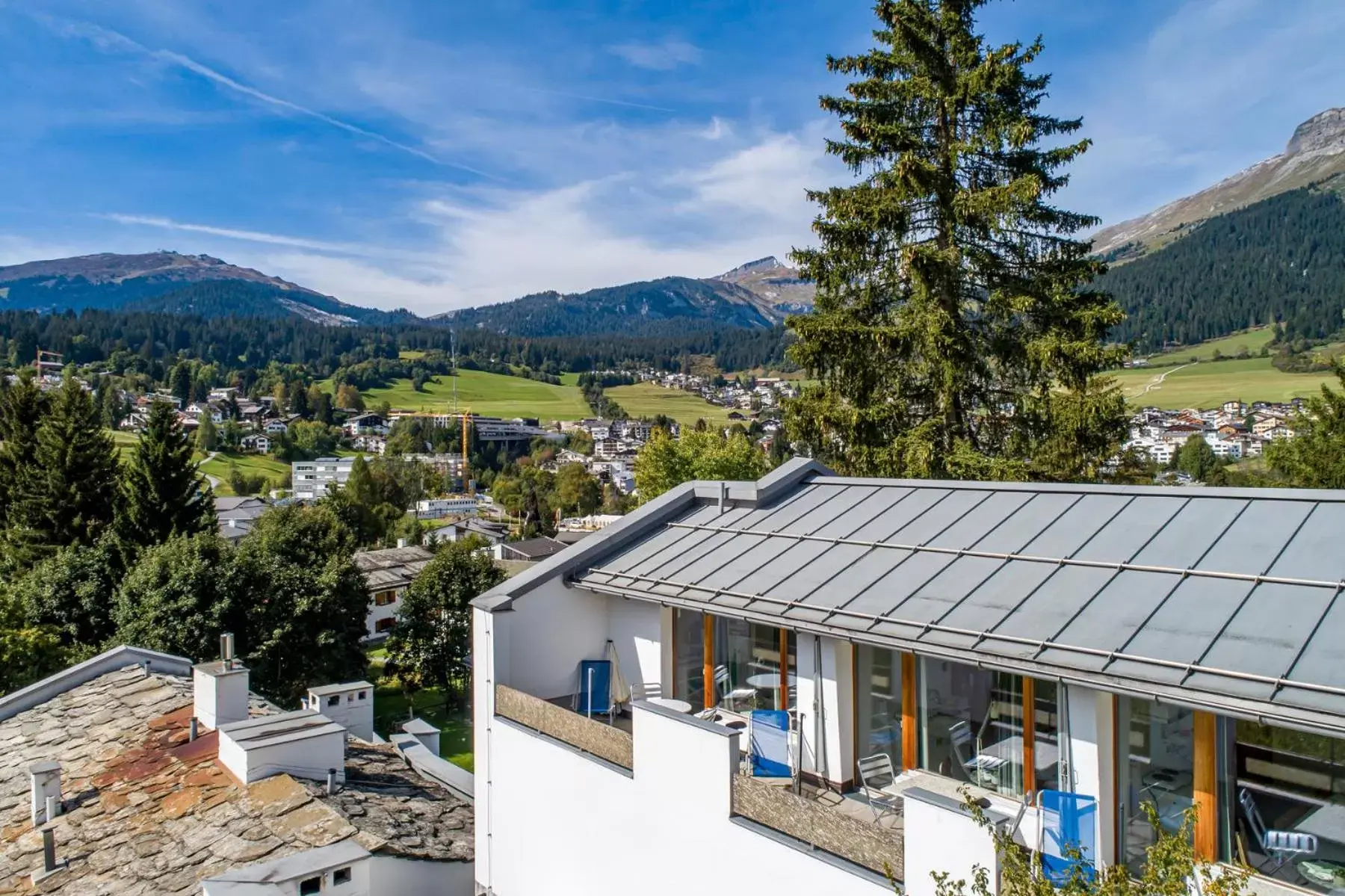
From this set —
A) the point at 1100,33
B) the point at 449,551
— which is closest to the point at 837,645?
the point at 1100,33

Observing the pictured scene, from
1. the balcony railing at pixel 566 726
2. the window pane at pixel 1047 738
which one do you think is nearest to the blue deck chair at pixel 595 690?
the balcony railing at pixel 566 726

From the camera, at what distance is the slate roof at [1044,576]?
18.1 feet

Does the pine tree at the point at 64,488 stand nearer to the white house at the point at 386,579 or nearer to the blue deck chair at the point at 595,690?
the white house at the point at 386,579

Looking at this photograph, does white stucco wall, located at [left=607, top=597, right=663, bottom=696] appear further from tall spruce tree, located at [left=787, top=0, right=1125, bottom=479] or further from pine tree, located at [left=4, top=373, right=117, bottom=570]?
pine tree, located at [left=4, top=373, right=117, bottom=570]

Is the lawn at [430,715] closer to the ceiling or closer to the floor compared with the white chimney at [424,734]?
closer to the floor

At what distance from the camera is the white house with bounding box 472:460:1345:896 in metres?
5.53

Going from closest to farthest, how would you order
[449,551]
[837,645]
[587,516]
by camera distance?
[837,645]
[449,551]
[587,516]

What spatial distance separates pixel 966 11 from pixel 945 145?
3.36 meters

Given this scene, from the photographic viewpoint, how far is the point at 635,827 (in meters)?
8.02

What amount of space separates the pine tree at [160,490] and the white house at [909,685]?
94.3 ft

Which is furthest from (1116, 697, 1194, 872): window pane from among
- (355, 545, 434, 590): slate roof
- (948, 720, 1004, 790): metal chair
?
(355, 545, 434, 590): slate roof

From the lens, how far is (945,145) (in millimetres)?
18422

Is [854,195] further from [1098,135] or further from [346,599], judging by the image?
[346,599]

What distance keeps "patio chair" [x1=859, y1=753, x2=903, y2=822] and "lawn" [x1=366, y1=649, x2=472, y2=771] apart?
Result: 2355cm
